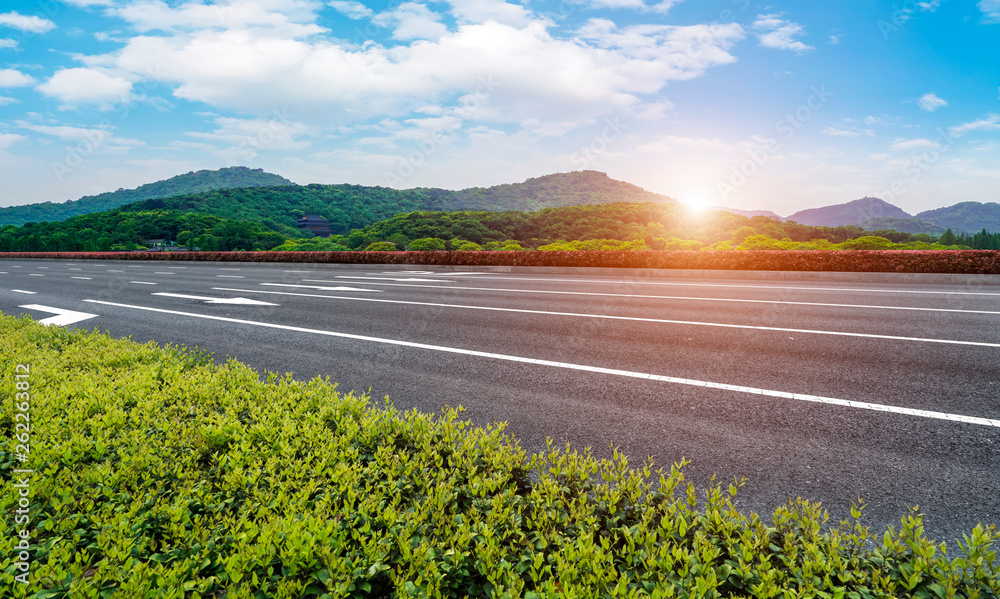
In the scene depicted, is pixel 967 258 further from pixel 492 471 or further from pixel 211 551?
pixel 211 551

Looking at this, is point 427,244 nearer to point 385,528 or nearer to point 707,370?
point 707,370

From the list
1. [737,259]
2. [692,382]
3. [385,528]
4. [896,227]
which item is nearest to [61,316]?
[385,528]

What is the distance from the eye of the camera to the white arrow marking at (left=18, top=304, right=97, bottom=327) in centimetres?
909

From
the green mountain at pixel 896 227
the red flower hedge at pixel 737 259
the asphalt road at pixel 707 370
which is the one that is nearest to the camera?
the asphalt road at pixel 707 370

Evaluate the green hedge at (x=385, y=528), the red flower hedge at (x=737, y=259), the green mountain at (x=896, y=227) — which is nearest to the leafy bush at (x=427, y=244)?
the red flower hedge at (x=737, y=259)

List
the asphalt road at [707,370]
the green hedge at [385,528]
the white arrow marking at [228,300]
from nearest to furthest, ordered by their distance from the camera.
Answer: the green hedge at [385,528]
the asphalt road at [707,370]
the white arrow marking at [228,300]

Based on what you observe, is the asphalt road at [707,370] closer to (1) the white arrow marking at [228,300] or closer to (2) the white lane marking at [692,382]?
(2) the white lane marking at [692,382]

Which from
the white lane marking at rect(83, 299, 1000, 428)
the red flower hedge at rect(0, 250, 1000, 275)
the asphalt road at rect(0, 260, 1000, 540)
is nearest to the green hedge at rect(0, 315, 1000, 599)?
the asphalt road at rect(0, 260, 1000, 540)

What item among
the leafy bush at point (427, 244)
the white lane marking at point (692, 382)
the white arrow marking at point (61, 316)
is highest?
the leafy bush at point (427, 244)

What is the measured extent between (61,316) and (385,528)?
1123 centimetres

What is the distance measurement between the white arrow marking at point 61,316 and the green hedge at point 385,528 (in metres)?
7.66

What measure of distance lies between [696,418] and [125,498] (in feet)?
12.5

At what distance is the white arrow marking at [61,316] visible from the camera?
9094 mm

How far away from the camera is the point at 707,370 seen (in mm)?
5285
